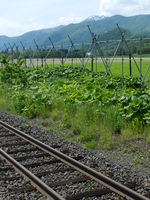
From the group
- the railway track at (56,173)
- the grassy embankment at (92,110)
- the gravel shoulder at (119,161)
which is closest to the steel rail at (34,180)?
the railway track at (56,173)

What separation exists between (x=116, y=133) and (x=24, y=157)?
3060 millimetres

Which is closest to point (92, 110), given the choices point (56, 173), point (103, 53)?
point (56, 173)

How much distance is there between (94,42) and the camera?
23562mm

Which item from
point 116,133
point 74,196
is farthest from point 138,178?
point 116,133

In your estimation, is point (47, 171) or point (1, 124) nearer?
point (47, 171)

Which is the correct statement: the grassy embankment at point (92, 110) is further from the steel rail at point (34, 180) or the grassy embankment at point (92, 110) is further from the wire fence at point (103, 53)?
the wire fence at point (103, 53)

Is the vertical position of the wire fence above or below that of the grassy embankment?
above

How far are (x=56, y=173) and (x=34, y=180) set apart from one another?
2.37ft

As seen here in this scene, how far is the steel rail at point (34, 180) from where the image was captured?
6.29 m

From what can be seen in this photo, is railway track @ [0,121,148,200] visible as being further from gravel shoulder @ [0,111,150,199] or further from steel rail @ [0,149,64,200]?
gravel shoulder @ [0,111,150,199]

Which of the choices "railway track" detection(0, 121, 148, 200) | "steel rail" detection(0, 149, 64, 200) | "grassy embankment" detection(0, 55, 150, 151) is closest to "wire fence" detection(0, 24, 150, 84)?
"grassy embankment" detection(0, 55, 150, 151)

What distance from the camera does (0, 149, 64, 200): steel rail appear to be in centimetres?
629

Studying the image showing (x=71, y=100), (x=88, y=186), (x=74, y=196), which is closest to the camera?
(x=74, y=196)

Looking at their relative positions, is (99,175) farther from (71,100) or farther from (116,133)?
(71,100)
